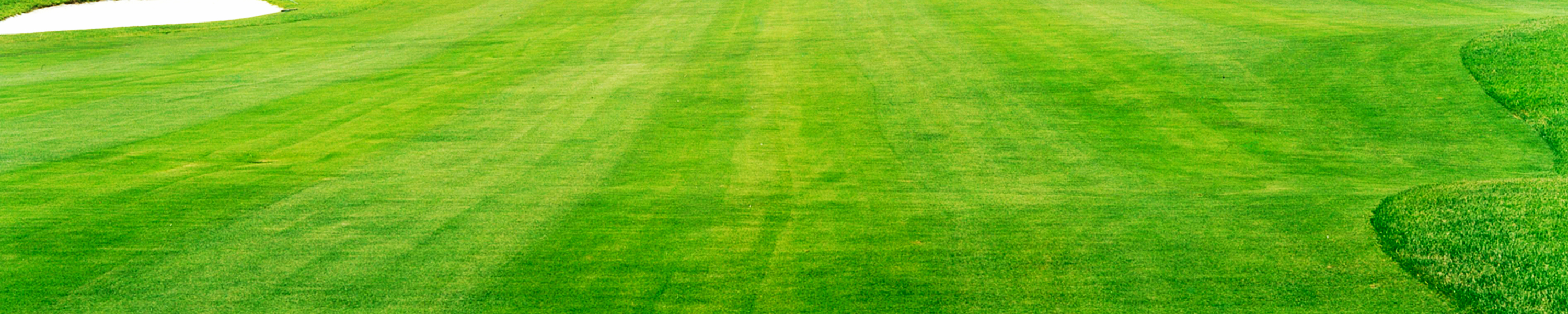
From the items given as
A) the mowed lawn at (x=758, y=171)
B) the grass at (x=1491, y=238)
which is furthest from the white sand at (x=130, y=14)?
the grass at (x=1491, y=238)

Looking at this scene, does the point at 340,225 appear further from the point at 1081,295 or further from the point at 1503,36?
the point at 1503,36

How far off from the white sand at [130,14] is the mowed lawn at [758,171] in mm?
7005

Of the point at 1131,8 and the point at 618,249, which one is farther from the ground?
the point at 618,249

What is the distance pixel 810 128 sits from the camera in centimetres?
1041

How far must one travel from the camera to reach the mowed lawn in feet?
19.5

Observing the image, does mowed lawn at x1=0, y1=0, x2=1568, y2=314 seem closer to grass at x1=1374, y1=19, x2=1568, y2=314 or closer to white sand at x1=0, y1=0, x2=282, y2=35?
grass at x1=1374, y1=19, x2=1568, y2=314

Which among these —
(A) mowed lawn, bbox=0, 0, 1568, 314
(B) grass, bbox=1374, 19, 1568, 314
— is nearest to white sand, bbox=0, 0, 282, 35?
(A) mowed lawn, bbox=0, 0, 1568, 314

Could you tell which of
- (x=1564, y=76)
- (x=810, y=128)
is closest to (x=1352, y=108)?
(x=1564, y=76)

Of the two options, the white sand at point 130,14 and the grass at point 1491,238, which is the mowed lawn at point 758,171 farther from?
the white sand at point 130,14

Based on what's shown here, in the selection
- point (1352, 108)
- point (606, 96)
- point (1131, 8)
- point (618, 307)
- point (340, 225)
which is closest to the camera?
point (618, 307)

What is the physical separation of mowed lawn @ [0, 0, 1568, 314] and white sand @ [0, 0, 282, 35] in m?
7.01

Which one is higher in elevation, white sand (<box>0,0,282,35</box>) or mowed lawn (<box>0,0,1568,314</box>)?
mowed lawn (<box>0,0,1568,314</box>)

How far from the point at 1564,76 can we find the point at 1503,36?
121 inches

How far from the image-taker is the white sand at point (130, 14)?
909 inches
